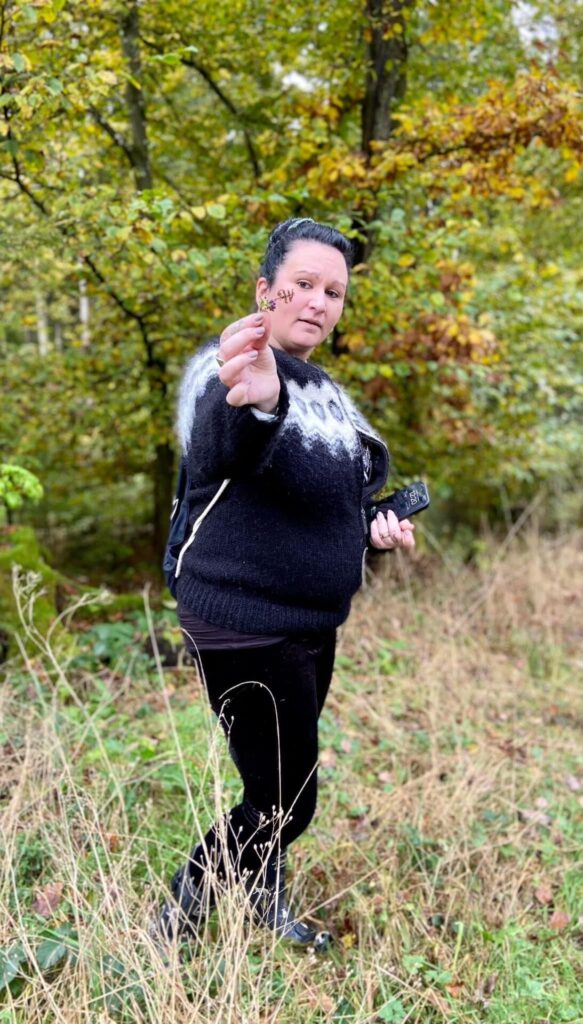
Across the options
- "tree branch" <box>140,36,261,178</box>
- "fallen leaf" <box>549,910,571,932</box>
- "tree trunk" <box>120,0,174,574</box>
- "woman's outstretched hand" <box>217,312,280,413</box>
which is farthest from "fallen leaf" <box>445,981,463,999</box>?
"tree branch" <box>140,36,261,178</box>

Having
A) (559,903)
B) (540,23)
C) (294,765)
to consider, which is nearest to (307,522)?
(294,765)

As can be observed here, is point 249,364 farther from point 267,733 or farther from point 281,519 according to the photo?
point 267,733

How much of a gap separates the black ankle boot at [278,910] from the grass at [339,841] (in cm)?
5

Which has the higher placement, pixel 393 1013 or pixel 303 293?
pixel 303 293

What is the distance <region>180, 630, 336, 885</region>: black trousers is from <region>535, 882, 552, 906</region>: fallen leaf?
3.65 feet

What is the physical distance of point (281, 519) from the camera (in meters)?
1.64

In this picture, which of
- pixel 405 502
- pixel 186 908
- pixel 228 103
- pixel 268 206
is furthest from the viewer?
pixel 228 103

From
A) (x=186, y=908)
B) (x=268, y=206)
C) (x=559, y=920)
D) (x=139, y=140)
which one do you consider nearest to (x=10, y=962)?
(x=186, y=908)

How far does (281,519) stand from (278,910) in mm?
1212

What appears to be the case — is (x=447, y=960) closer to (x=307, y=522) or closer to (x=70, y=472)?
(x=307, y=522)

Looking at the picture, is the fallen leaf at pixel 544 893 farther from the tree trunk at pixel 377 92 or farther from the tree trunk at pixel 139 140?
the tree trunk at pixel 139 140

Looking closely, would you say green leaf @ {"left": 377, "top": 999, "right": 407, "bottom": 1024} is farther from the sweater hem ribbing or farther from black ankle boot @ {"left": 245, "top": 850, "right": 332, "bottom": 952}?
the sweater hem ribbing

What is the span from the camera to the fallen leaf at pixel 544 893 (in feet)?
8.48

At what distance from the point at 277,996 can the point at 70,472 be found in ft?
15.6
